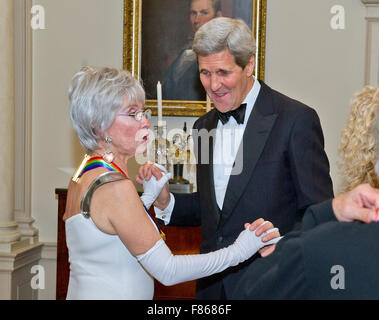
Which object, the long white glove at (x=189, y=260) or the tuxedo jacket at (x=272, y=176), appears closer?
the long white glove at (x=189, y=260)

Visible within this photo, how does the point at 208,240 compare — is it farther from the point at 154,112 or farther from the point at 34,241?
the point at 34,241

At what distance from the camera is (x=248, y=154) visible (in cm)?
237

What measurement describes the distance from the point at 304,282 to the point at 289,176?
1181 millimetres

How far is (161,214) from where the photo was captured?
2.67 m

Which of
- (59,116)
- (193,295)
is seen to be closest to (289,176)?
A: (193,295)

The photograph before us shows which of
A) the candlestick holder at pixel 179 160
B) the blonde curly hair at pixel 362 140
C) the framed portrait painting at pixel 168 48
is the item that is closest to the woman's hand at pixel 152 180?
the blonde curly hair at pixel 362 140

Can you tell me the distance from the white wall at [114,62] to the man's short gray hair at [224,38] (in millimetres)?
2257

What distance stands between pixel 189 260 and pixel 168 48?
3120 millimetres

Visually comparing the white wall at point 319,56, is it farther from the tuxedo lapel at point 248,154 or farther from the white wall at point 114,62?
the tuxedo lapel at point 248,154

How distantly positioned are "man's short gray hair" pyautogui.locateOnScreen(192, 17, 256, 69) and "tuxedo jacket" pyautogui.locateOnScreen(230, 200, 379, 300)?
1.38m

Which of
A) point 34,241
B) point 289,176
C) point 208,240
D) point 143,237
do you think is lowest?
point 34,241

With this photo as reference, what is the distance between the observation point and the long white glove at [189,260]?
72.7 inches

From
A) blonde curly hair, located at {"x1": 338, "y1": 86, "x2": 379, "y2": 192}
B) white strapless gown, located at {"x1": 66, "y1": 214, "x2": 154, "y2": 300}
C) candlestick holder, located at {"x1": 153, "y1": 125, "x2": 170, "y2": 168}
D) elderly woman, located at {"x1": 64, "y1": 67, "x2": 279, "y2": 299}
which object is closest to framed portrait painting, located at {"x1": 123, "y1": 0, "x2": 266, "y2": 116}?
candlestick holder, located at {"x1": 153, "y1": 125, "x2": 170, "y2": 168}

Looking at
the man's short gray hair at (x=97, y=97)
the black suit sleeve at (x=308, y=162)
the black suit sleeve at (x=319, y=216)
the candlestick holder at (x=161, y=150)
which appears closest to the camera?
the black suit sleeve at (x=319, y=216)
